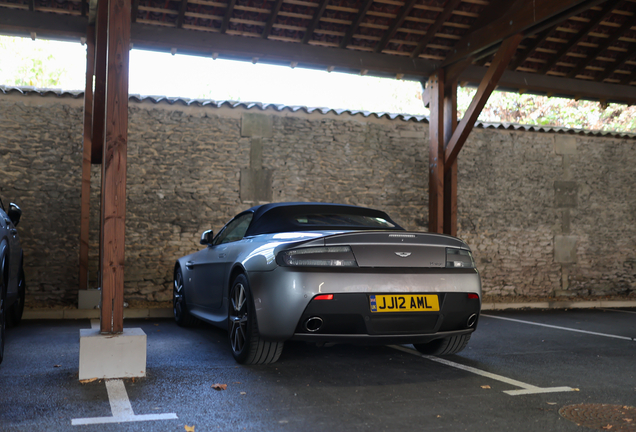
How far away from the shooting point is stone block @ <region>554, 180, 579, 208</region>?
10.5 metres

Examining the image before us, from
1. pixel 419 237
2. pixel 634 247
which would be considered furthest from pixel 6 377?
pixel 634 247

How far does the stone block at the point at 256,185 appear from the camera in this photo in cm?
889

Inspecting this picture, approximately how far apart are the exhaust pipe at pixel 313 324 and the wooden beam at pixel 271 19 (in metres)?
5.16

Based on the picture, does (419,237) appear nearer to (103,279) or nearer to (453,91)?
(103,279)

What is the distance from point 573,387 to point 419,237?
54.4 inches

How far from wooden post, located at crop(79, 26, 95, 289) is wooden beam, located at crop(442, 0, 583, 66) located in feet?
16.9

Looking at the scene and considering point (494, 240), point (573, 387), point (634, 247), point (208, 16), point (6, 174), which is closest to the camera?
point (573, 387)

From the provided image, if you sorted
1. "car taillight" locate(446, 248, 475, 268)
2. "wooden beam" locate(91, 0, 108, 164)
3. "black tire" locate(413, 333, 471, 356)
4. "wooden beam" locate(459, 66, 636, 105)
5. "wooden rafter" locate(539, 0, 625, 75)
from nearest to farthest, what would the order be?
"car taillight" locate(446, 248, 475, 268), "black tire" locate(413, 333, 471, 356), "wooden beam" locate(91, 0, 108, 164), "wooden rafter" locate(539, 0, 625, 75), "wooden beam" locate(459, 66, 636, 105)

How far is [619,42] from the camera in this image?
28.7 ft

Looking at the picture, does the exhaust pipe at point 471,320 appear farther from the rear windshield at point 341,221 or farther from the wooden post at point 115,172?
the wooden post at point 115,172

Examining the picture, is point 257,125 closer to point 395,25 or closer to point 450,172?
point 395,25

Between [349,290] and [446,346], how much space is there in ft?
4.45

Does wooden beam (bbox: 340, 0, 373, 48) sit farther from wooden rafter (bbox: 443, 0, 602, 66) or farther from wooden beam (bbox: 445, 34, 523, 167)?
wooden beam (bbox: 445, 34, 523, 167)

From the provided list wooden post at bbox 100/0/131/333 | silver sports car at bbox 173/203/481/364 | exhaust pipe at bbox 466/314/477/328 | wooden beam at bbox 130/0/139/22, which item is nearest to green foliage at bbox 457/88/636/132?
wooden beam at bbox 130/0/139/22
